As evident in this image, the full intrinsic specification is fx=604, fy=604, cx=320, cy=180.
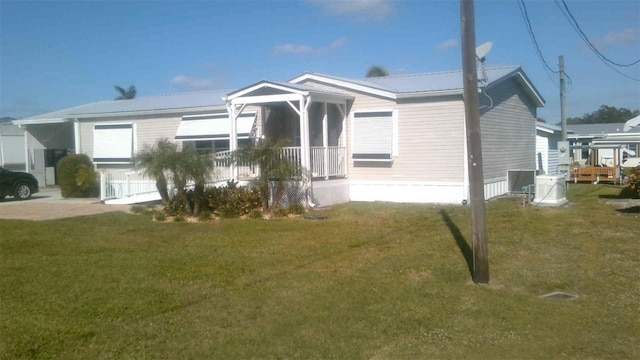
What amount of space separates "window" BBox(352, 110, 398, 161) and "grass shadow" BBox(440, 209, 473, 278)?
12.7 feet

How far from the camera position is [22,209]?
17750 mm

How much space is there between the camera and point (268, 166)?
15203mm

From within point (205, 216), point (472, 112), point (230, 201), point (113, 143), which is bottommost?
point (205, 216)

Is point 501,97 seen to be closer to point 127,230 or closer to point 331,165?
point 331,165

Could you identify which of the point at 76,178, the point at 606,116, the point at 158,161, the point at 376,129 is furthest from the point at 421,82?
the point at 606,116

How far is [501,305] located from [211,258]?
15.7 ft

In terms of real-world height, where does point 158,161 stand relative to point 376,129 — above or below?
below

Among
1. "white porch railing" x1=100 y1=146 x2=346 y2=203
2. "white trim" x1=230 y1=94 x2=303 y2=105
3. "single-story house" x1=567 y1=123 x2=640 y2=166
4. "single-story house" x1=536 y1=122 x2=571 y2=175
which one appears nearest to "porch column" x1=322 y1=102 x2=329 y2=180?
"white porch railing" x1=100 y1=146 x2=346 y2=203

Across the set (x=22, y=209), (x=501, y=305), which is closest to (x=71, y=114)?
(x=22, y=209)

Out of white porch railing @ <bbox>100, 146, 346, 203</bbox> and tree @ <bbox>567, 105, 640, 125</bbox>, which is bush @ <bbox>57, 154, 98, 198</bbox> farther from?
tree @ <bbox>567, 105, 640, 125</bbox>

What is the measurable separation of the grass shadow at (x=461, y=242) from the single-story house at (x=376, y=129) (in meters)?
3.22

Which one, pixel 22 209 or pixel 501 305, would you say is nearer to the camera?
pixel 501 305

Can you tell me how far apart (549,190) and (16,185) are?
17217 mm

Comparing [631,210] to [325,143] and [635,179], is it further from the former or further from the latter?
[325,143]
